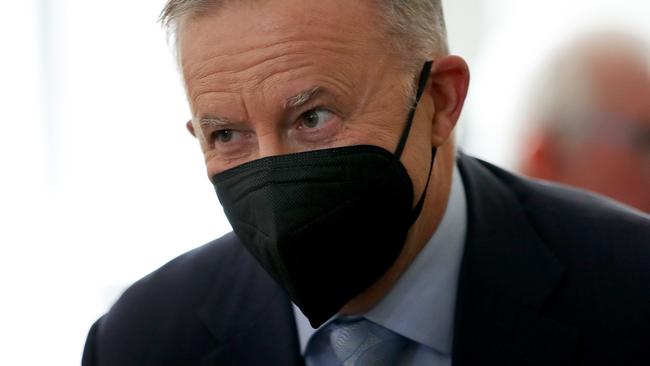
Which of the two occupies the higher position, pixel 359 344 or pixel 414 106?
pixel 414 106

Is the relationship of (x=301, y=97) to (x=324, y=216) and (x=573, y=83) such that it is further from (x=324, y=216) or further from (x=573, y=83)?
(x=573, y=83)

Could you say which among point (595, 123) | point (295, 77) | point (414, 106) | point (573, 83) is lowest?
point (595, 123)

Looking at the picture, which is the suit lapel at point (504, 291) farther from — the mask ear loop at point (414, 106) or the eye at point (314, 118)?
the eye at point (314, 118)

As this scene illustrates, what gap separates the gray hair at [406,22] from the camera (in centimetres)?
220

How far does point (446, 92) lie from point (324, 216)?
0.46 m

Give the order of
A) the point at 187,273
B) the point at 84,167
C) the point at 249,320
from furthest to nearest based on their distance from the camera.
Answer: the point at 84,167 < the point at 187,273 < the point at 249,320

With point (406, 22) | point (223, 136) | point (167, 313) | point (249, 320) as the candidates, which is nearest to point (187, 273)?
point (167, 313)

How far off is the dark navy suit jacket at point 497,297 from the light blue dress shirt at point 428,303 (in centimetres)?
4

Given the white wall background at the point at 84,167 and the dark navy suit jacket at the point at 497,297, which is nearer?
the dark navy suit jacket at the point at 497,297

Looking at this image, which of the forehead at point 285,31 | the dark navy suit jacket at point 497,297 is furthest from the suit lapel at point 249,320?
the forehead at point 285,31

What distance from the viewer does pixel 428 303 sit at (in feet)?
7.78

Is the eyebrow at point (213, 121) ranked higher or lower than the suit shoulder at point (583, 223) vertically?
higher

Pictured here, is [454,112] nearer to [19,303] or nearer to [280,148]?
[280,148]

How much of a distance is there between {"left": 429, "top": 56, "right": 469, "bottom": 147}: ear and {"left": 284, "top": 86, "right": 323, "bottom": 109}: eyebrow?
1.02 feet
